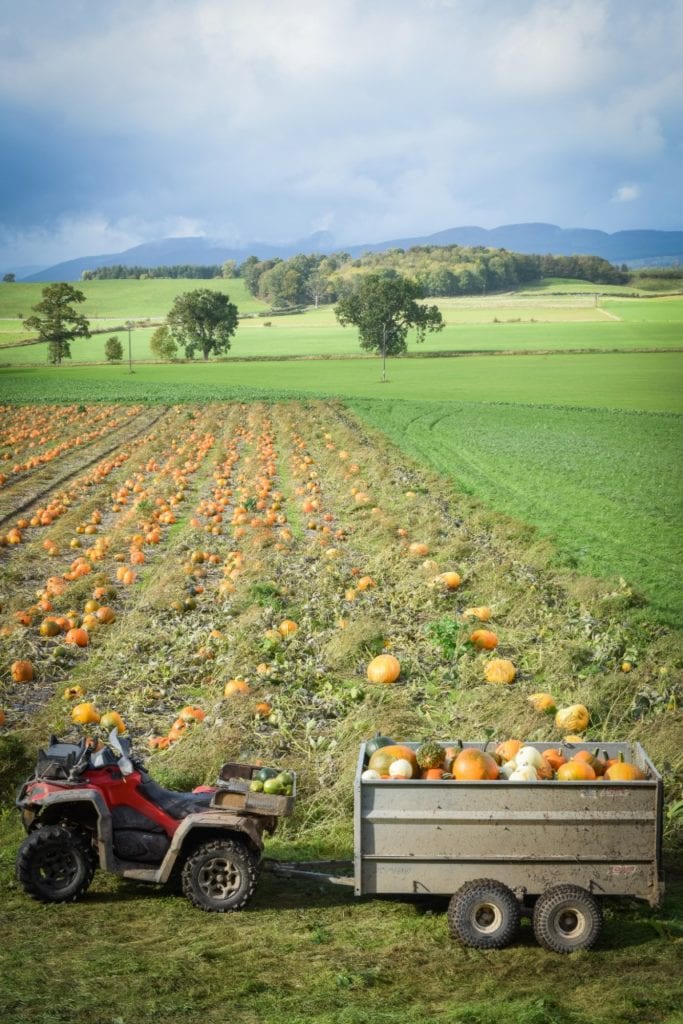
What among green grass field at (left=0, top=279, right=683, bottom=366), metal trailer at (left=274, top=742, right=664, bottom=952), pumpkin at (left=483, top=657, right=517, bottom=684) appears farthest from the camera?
green grass field at (left=0, top=279, right=683, bottom=366)

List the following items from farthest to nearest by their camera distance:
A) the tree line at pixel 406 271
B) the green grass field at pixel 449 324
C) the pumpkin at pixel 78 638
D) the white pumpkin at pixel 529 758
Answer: the tree line at pixel 406 271
the green grass field at pixel 449 324
the pumpkin at pixel 78 638
the white pumpkin at pixel 529 758

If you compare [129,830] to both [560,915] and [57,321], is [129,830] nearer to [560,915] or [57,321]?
[560,915]

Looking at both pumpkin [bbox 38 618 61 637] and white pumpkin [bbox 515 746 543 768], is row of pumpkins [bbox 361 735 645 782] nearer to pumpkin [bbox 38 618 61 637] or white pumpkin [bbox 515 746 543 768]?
white pumpkin [bbox 515 746 543 768]

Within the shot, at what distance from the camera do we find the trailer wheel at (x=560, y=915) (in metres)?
7.08

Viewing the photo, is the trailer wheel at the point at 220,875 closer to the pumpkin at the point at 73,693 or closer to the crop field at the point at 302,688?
the crop field at the point at 302,688

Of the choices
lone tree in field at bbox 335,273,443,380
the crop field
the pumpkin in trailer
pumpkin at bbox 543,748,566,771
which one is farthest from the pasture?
lone tree in field at bbox 335,273,443,380

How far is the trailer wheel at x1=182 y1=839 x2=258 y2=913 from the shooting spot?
759 cm

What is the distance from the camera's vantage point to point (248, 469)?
3108 cm

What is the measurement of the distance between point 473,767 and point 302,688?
4771mm

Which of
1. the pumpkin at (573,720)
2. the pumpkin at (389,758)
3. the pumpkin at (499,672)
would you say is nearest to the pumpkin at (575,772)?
the pumpkin at (389,758)

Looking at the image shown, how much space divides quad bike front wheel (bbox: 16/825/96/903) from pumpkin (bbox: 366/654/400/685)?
5218 mm

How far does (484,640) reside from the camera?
13.4 metres

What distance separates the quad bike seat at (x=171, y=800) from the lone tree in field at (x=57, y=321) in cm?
8362

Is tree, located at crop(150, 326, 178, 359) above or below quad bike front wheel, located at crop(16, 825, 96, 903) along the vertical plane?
above
